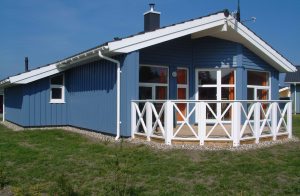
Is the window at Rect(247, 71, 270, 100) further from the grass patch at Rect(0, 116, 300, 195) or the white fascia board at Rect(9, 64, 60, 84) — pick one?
the white fascia board at Rect(9, 64, 60, 84)

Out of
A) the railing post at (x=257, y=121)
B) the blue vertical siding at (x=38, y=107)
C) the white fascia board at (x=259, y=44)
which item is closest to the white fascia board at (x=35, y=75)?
the blue vertical siding at (x=38, y=107)

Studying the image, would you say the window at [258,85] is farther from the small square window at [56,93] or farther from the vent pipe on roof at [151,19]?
the small square window at [56,93]

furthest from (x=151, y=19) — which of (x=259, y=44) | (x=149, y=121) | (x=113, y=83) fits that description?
(x=149, y=121)

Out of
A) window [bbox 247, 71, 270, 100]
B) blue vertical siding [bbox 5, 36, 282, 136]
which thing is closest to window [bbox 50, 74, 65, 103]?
blue vertical siding [bbox 5, 36, 282, 136]

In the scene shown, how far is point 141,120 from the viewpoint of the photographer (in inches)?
425

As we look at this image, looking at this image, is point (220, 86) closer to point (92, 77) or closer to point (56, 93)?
point (92, 77)

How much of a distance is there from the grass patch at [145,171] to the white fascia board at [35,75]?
19.0 ft

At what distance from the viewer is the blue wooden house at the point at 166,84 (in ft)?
35.4

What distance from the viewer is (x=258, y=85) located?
15.0 metres

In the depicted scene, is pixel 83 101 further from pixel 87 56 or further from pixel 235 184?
pixel 235 184

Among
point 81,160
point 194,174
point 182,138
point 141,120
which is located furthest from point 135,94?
point 194,174

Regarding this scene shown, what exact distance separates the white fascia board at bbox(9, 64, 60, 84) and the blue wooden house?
0.14 feet

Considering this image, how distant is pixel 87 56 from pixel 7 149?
4.36 meters

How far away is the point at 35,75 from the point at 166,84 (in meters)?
6.01
